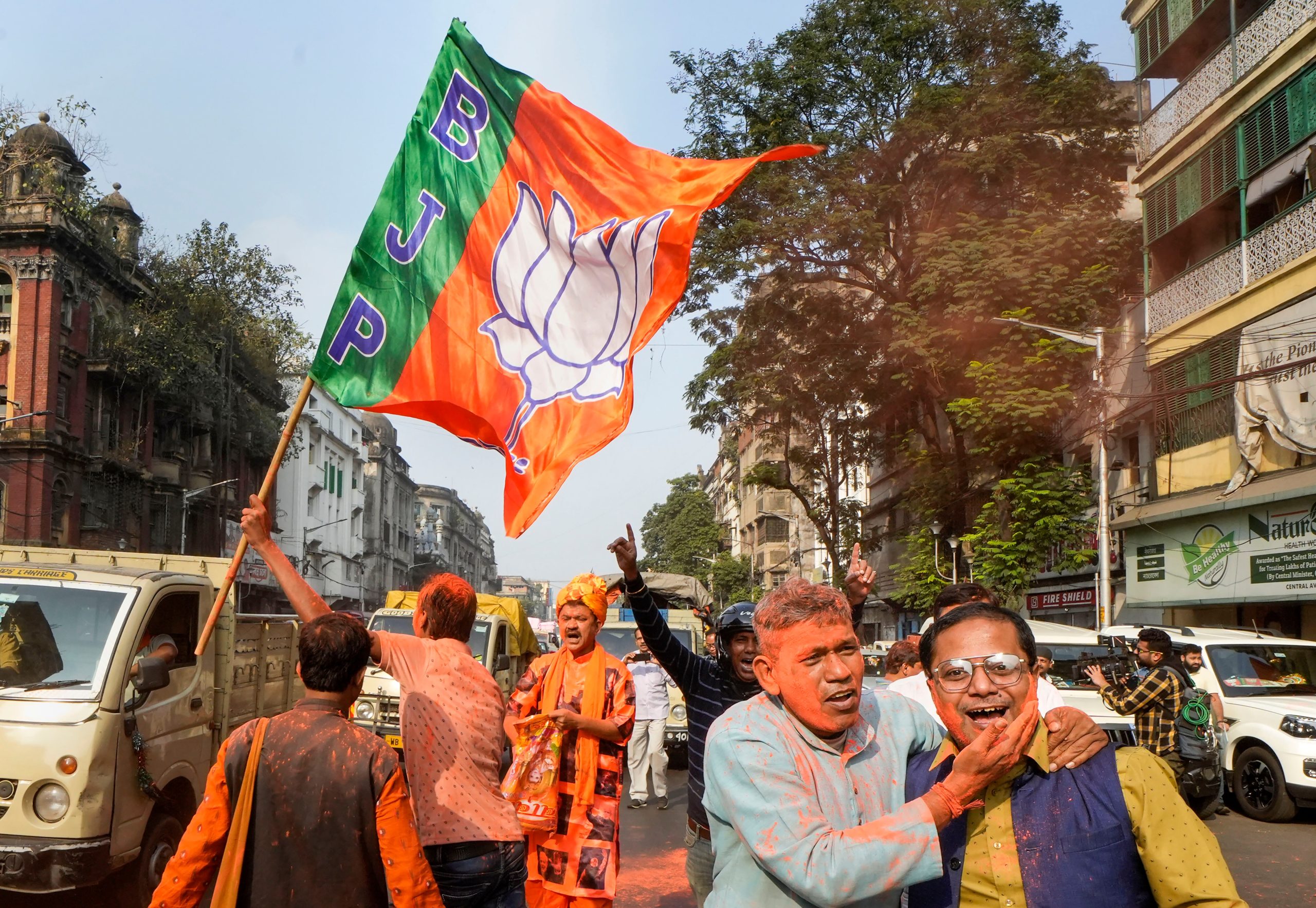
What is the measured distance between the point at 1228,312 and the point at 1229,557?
160 inches

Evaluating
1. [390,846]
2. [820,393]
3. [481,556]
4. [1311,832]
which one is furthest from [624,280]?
[481,556]

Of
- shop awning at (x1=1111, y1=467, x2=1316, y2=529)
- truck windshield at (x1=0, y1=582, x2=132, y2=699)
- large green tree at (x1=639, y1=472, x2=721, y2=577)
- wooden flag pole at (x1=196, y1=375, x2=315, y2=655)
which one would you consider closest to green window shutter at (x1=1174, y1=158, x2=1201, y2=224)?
shop awning at (x1=1111, y1=467, x2=1316, y2=529)

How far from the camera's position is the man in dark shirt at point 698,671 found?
4285 mm

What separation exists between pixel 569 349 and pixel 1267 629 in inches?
676

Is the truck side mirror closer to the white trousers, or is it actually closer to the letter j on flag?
the letter j on flag

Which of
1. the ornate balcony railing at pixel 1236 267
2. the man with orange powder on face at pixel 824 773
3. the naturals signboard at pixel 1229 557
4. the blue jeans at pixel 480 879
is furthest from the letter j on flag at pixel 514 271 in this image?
the naturals signboard at pixel 1229 557

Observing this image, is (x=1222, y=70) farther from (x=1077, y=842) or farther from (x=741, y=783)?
(x=741, y=783)

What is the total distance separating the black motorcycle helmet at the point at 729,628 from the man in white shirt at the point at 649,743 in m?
7.52

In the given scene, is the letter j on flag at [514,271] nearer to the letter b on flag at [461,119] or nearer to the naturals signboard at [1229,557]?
the letter b on flag at [461,119]

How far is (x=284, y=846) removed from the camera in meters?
3.00

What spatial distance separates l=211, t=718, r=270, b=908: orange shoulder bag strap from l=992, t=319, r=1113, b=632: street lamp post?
17553 millimetres

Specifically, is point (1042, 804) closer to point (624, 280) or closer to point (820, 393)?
point (624, 280)

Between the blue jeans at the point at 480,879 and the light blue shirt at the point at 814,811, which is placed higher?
the light blue shirt at the point at 814,811

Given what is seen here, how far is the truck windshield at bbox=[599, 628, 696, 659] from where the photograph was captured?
17.0 metres
